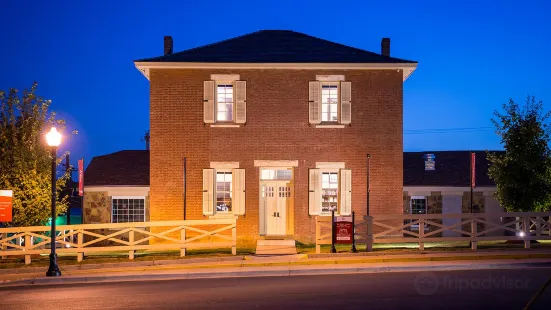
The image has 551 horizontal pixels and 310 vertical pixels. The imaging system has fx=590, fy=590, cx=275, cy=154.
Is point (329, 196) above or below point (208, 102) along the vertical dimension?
A: below

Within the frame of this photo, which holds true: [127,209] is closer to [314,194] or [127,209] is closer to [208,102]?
[208,102]

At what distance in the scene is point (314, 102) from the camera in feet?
70.6

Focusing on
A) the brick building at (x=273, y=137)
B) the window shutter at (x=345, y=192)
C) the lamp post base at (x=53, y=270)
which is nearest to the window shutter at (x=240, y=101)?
the brick building at (x=273, y=137)

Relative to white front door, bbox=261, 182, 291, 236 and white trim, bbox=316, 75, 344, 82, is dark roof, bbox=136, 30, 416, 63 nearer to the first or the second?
white trim, bbox=316, 75, 344, 82

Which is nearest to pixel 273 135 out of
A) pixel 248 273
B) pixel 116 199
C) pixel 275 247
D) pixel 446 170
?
pixel 275 247

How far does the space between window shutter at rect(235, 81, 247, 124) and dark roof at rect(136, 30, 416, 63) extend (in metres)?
0.90

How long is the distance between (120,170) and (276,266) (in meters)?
13.9

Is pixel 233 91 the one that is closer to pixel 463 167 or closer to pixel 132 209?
pixel 132 209

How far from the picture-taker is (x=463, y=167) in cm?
2919

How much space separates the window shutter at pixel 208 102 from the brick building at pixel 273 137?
0.12ft

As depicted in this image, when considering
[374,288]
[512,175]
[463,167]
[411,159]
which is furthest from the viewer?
[411,159]

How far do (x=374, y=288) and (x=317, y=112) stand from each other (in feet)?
33.5

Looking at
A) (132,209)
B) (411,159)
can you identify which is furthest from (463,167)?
(132,209)

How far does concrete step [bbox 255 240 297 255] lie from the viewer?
1864 centimetres
